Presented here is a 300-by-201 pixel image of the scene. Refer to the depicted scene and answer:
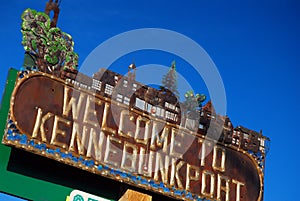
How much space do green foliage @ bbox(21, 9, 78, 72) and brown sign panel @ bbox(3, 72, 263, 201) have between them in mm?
521

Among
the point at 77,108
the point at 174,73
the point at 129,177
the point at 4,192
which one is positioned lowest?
the point at 4,192

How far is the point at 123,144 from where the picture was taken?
15.9 m

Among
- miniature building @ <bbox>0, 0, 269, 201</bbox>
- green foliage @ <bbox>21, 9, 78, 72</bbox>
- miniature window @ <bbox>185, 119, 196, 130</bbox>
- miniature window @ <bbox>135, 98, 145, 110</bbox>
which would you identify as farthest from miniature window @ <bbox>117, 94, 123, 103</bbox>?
miniature window @ <bbox>185, 119, 196, 130</bbox>

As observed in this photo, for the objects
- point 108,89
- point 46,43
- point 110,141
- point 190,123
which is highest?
point 46,43

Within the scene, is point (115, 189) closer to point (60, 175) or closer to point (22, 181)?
point (60, 175)

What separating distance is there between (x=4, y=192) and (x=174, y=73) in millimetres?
6580

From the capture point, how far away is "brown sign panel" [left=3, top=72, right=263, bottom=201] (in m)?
14.7

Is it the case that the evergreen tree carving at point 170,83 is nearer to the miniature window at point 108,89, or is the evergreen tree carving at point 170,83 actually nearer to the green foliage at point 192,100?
the green foliage at point 192,100

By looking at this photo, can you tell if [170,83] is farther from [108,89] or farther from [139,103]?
[108,89]

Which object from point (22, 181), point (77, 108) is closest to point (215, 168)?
point (77, 108)

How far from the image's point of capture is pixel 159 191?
15.9 meters

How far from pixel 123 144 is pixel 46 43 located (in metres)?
3.33

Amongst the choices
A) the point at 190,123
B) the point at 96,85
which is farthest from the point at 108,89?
the point at 190,123

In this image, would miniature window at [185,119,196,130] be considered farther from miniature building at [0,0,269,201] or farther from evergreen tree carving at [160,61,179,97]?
evergreen tree carving at [160,61,179,97]
